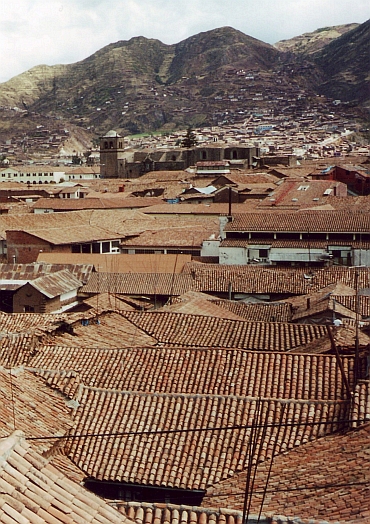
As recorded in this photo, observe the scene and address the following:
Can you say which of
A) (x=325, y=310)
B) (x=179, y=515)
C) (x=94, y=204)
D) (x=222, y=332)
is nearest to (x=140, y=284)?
(x=325, y=310)

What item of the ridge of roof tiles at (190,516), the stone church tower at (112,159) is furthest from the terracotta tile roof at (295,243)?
the stone church tower at (112,159)

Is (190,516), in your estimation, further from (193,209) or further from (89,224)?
(193,209)

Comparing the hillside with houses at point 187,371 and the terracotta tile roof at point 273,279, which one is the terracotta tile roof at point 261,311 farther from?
the terracotta tile roof at point 273,279

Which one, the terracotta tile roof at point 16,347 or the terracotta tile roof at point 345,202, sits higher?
the terracotta tile roof at point 345,202

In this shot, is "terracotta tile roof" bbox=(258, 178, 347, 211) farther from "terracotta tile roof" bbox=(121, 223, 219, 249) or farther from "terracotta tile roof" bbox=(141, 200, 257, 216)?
"terracotta tile roof" bbox=(121, 223, 219, 249)

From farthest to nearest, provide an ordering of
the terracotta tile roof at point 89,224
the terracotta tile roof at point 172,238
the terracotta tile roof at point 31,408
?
the terracotta tile roof at point 89,224
the terracotta tile roof at point 172,238
the terracotta tile roof at point 31,408

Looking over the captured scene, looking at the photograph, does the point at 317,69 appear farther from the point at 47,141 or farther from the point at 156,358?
the point at 156,358

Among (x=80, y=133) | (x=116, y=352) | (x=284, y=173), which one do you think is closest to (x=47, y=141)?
(x=80, y=133)

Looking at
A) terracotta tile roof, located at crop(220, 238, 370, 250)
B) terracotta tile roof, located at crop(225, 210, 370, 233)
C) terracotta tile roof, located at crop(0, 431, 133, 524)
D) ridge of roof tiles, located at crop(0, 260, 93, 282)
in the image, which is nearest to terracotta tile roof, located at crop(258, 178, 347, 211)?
terracotta tile roof, located at crop(225, 210, 370, 233)
